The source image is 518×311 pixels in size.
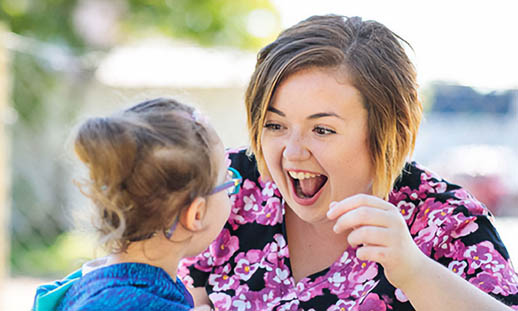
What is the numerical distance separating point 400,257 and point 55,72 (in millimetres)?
6039

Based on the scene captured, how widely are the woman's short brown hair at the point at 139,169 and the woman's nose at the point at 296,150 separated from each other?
422 millimetres

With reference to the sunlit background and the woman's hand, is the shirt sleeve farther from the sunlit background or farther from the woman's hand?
the sunlit background

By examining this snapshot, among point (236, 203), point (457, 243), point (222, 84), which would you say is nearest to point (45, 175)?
point (222, 84)

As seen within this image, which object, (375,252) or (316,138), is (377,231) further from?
(316,138)

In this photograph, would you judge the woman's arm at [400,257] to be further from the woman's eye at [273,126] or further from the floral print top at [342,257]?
the woman's eye at [273,126]

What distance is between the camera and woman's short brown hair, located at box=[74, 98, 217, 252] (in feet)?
4.39

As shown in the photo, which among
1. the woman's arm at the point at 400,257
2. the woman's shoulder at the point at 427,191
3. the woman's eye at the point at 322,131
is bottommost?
the woman's arm at the point at 400,257

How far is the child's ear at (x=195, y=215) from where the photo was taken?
1424mm

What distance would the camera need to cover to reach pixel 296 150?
182 centimetres

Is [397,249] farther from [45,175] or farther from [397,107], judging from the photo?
[45,175]

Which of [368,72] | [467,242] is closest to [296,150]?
[368,72]

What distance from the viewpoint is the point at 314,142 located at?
1.83 m

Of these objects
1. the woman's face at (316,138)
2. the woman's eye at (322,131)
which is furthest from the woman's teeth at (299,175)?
the woman's eye at (322,131)

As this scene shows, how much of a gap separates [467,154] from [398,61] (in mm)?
8053
